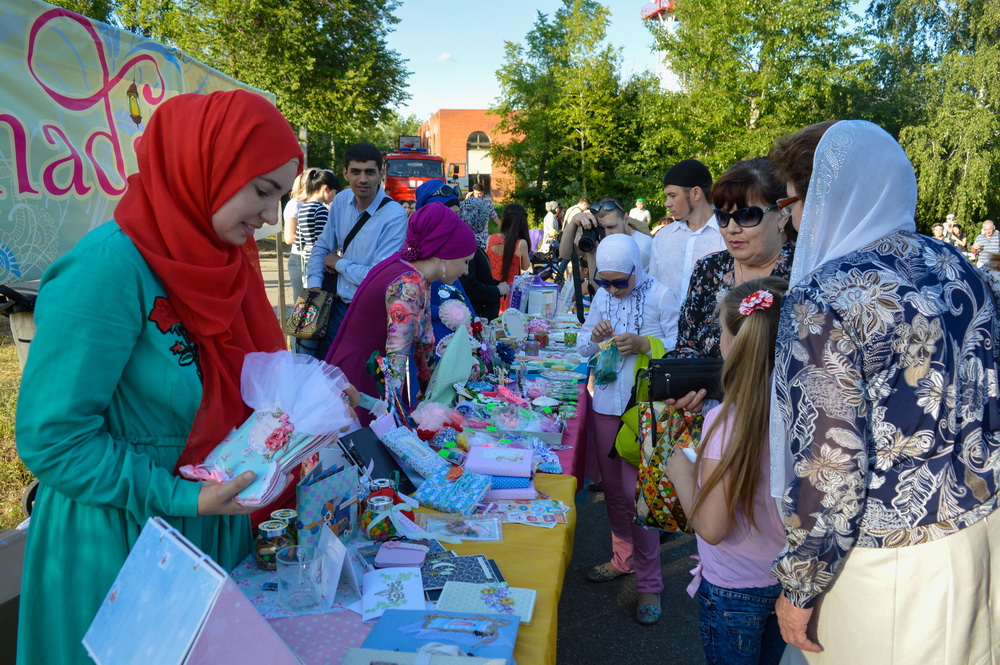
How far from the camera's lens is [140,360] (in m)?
1.25

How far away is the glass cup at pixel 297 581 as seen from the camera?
141cm

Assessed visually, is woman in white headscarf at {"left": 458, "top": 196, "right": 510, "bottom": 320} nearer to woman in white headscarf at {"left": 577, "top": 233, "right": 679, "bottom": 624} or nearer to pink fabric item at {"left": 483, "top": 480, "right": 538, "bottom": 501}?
woman in white headscarf at {"left": 577, "top": 233, "right": 679, "bottom": 624}

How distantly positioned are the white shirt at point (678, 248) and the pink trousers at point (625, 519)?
3.73 feet

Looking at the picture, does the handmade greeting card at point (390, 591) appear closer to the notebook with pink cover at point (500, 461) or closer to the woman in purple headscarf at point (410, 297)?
the notebook with pink cover at point (500, 461)

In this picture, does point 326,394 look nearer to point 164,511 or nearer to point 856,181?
point 164,511

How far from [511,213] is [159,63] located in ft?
13.2

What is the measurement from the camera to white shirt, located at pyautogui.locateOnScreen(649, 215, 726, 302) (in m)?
3.73

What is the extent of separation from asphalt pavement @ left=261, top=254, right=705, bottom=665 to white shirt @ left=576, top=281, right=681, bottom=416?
0.46 meters

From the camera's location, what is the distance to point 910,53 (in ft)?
70.5

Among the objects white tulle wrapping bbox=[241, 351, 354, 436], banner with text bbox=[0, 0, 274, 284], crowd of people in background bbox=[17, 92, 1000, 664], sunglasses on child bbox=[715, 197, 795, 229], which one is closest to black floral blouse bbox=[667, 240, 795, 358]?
sunglasses on child bbox=[715, 197, 795, 229]

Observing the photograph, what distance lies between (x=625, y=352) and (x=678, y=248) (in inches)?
58.7

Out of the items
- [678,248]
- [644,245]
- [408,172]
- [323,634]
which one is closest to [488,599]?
[323,634]

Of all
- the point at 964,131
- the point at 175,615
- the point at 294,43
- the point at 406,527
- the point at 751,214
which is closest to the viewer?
the point at 175,615

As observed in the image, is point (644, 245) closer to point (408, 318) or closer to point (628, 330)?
point (628, 330)
